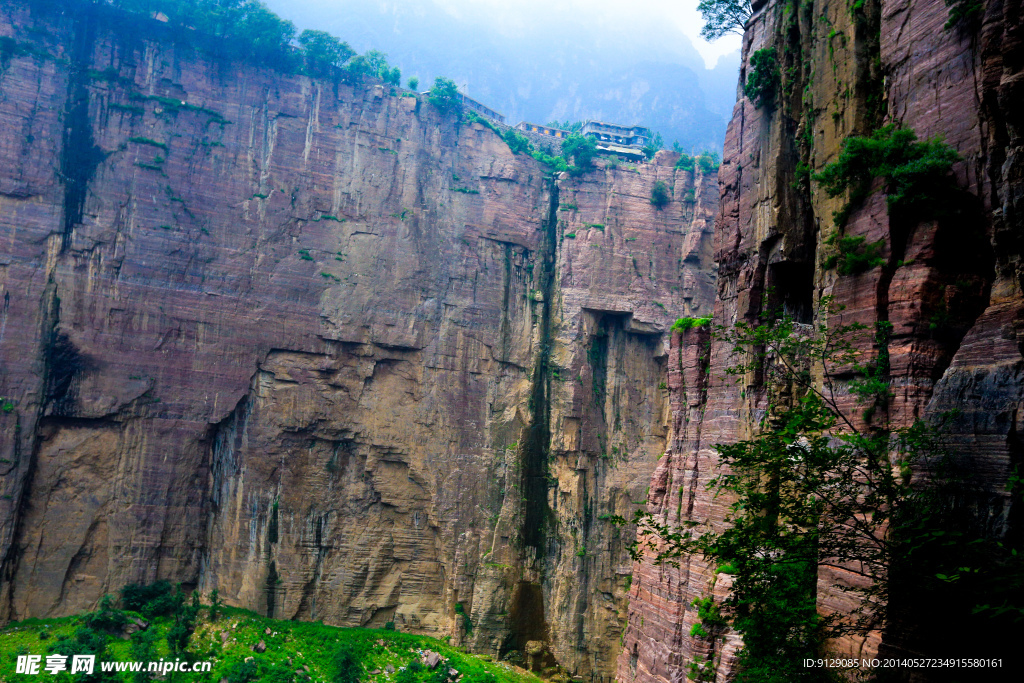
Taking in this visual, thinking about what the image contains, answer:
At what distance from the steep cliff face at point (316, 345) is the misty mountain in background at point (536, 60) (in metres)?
36.6

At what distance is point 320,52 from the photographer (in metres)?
26.7

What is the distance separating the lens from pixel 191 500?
2330 centimetres

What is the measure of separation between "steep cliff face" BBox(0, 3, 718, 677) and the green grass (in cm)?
79

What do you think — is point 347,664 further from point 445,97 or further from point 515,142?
point 445,97

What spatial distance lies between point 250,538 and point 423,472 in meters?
6.47

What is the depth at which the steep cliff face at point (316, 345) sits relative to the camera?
2220 cm

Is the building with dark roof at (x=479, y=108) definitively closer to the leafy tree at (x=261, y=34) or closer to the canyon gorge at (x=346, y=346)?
the canyon gorge at (x=346, y=346)

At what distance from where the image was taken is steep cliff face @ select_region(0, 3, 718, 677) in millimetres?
22203

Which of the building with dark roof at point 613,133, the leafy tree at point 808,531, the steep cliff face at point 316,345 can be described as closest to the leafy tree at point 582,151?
the steep cliff face at point 316,345

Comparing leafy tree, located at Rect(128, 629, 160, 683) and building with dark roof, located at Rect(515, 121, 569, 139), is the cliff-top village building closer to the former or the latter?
building with dark roof, located at Rect(515, 121, 569, 139)

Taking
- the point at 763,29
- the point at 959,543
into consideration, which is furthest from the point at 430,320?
the point at 959,543

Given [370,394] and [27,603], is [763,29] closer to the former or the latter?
[370,394]

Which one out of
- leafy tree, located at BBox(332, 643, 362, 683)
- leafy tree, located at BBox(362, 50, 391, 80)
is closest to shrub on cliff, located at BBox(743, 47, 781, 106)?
leafy tree, located at BBox(362, 50, 391, 80)

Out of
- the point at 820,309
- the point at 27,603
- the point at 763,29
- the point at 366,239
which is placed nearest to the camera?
the point at 820,309
